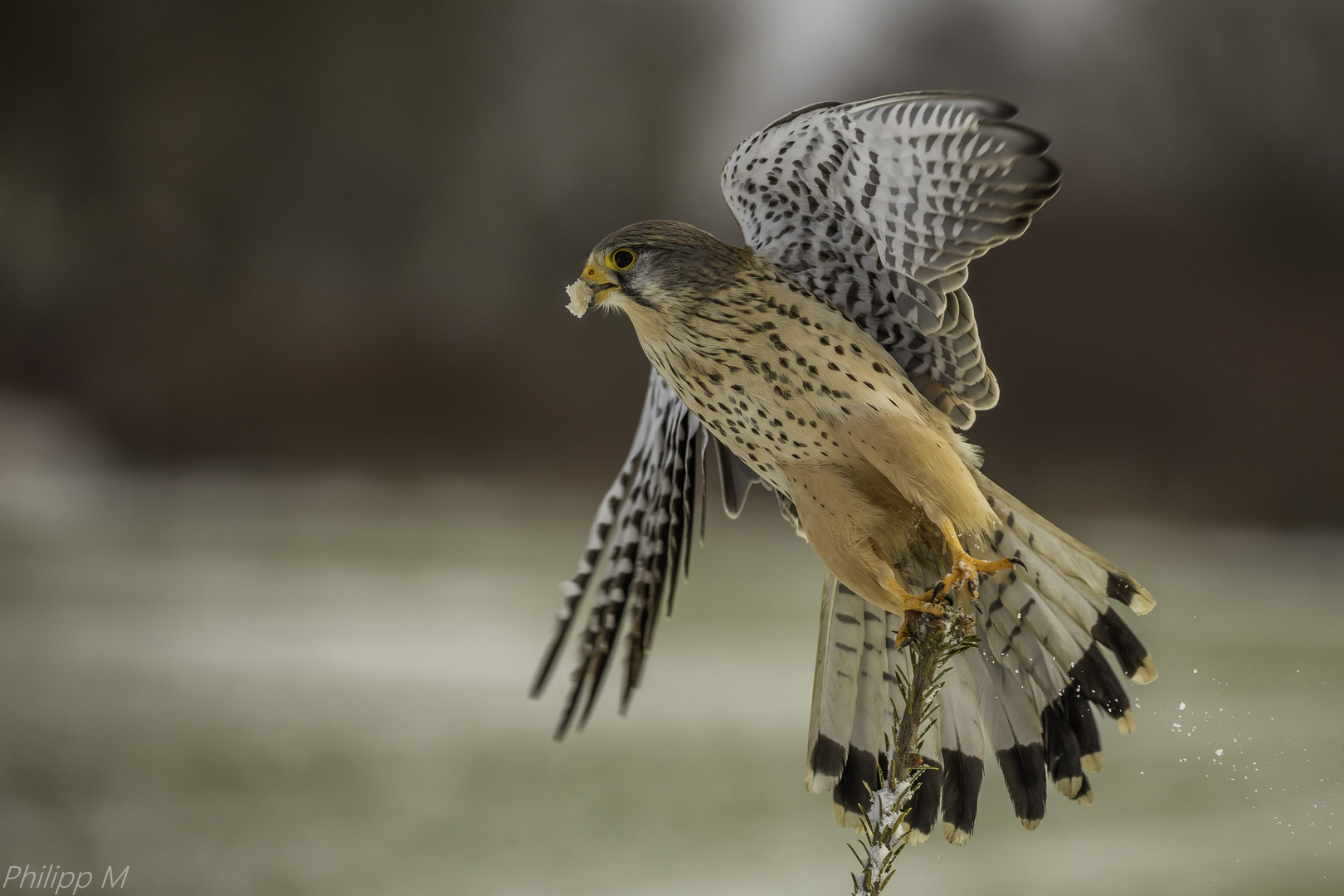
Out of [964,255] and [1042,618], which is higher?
[964,255]

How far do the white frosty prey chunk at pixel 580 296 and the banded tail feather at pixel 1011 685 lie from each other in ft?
0.99

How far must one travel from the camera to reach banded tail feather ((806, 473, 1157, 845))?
0.65 m

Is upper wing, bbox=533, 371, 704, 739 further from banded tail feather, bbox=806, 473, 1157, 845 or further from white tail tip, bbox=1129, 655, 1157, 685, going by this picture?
white tail tip, bbox=1129, 655, 1157, 685

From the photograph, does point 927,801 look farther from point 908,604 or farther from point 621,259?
point 621,259

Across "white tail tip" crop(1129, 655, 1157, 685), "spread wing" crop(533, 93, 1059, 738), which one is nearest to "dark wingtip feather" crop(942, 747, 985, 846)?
"white tail tip" crop(1129, 655, 1157, 685)

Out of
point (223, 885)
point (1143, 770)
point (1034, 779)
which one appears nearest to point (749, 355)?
point (1034, 779)

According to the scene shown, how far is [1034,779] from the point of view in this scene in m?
0.68

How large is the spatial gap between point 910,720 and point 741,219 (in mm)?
436

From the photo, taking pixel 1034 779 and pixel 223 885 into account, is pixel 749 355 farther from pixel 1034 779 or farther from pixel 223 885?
pixel 223 885

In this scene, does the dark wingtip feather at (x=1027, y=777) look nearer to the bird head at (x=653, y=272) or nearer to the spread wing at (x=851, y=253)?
the spread wing at (x=851, y=253)

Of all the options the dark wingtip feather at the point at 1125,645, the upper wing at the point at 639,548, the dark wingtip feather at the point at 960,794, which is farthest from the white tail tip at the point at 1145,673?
the upper wing at the point at 639,548

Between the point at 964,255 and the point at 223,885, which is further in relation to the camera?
the point at 223,885

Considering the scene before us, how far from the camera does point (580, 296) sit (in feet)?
2.09

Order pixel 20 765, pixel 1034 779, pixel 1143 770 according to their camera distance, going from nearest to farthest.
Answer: pixel 1034 779, pixel 20 765, pixel 1143 770
